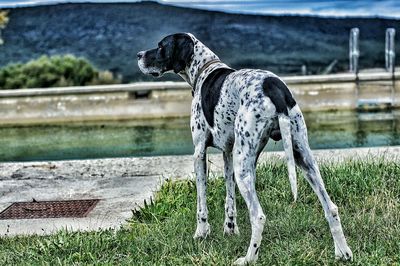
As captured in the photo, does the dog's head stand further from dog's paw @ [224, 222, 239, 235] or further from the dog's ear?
dog's paw @ [224, 222, 239, 235]

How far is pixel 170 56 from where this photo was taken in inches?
210

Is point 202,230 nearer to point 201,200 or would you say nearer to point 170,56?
point 201,200

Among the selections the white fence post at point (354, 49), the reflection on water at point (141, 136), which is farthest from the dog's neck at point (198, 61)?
the white fence post at point (354, 49)

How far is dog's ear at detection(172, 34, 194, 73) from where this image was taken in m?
5.29

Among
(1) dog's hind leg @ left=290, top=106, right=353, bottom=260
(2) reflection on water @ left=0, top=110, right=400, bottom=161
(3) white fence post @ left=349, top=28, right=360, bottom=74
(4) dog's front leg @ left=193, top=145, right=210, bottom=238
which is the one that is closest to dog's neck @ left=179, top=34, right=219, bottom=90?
(4) dog's front leg @ left=193, top=145, right=210, bottom=238

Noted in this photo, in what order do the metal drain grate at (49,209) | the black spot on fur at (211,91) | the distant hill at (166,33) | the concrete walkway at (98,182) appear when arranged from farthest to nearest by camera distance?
the distant hill at (166,33) → the metal drain grate at (49,209) → the concrete walkway at (98,182) → the black spot on fur at (211,91)

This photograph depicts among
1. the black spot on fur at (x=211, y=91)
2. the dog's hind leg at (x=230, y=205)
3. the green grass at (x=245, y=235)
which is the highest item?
the black spot on fur at (x=211, y=91)

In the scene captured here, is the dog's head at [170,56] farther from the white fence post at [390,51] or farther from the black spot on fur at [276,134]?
the white fence post at [390,51]

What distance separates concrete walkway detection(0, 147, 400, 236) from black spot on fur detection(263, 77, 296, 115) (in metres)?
1.79

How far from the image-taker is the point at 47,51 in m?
14.1

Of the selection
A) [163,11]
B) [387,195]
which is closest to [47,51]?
[163,11]

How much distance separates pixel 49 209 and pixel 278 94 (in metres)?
2.68

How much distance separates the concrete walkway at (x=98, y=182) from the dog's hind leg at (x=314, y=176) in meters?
1.69

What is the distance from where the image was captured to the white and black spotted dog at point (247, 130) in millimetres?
4504
